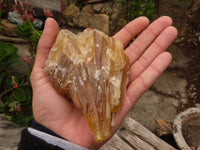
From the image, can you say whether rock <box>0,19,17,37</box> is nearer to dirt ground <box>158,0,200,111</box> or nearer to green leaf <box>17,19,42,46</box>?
green leaf <box>17,19,42,46</box>

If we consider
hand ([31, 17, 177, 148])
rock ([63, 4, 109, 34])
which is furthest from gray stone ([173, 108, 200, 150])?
rock ([63, 4, 109, 34])

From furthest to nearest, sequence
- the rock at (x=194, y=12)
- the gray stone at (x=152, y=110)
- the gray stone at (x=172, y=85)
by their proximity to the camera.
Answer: the rock at (x=194, y=12), the gray stone at (x=172, y=85), the gray stone at (x=152, y=110)

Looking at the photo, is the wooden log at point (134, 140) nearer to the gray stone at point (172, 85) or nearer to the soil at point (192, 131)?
the soil at point (192, 131)

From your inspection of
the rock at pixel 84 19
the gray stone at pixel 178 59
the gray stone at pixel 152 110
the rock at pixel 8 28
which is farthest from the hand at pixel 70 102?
the gray stone at pixel 178 59

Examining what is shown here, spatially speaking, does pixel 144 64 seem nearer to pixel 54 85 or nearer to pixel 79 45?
pixel 79 45

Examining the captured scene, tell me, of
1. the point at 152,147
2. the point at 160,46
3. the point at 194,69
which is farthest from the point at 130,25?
the point at 194,69

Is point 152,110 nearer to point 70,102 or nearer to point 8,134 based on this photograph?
point 70,102

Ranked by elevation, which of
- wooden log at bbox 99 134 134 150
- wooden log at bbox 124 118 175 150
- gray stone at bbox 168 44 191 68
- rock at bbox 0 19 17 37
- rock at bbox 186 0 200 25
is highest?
rock at bbox 0 19 17 37
